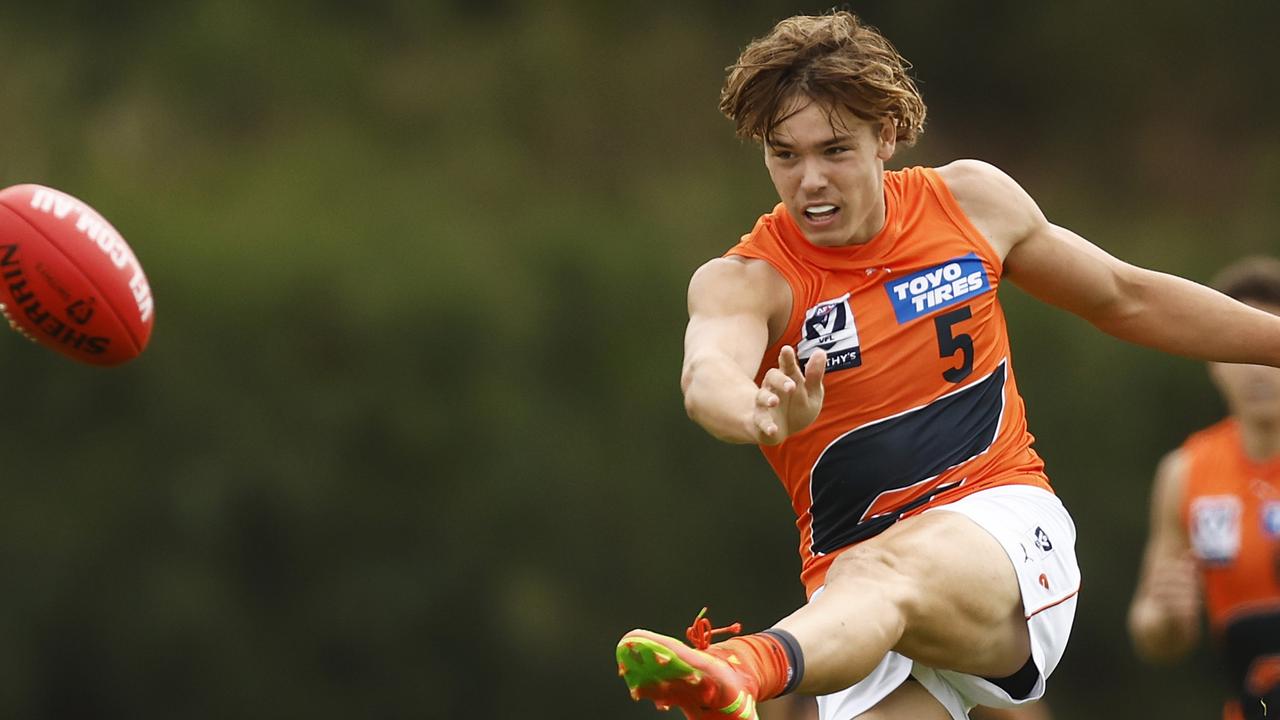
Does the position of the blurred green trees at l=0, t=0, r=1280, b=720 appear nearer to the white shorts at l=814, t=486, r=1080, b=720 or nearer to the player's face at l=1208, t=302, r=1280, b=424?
the player's face at l=1208, t=302, r=1280, b=424

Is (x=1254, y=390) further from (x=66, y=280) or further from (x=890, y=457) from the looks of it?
(x=66, y=280)

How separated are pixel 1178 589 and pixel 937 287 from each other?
301 cm

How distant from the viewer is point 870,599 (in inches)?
163

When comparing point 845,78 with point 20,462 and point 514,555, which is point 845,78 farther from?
point 20,462

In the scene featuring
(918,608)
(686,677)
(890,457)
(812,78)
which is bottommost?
(686,677)

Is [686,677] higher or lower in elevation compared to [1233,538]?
lower

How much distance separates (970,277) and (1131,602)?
6.14 meters

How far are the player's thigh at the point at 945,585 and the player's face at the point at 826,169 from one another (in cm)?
75

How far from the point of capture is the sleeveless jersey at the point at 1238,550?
700 cm

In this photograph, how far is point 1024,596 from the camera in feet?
14.6

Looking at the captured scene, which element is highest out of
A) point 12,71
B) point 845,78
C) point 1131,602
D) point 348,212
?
point 12,71

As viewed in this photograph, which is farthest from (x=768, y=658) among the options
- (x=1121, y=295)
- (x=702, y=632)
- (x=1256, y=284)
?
(x=1256, y=284)

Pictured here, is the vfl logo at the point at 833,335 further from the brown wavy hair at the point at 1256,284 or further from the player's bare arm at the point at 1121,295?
the brown wavy hair at the point at 1256,284

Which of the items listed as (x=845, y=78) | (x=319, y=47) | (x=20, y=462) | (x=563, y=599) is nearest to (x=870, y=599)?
(x=845, y=78)
